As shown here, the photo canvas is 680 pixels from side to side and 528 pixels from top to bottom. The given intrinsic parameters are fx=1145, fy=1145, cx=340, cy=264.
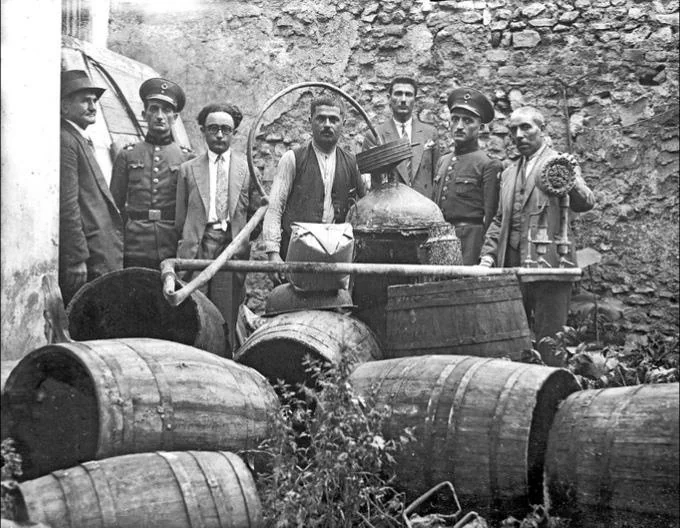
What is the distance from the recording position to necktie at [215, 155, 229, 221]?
843 centimetres

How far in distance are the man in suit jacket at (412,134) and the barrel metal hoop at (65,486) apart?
5.04 meters

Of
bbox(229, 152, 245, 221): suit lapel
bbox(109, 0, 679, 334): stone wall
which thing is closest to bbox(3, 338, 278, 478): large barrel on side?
bbox(229, 152, 245, 221): suit lapel

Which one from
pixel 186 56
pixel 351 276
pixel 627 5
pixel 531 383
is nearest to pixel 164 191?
pixel 351 276

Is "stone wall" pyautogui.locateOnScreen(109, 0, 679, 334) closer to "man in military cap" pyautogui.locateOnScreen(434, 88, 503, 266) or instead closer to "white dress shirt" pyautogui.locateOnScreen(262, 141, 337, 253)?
"man in military cap" pyautogui.locateOnScreen(434, 88, 503, 266)

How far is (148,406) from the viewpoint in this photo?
518cm

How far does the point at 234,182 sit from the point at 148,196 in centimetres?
65

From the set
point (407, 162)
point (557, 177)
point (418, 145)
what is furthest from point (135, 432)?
point (418, 145)

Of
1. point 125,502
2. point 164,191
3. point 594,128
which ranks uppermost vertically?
point 594,128

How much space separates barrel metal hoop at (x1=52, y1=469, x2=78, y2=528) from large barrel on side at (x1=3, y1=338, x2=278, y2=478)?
0.35 m

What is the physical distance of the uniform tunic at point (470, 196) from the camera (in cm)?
861

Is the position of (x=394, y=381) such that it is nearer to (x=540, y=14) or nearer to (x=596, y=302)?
(x=596, y=302)

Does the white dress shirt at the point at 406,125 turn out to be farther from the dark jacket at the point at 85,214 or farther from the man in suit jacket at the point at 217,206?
the dark jacket at the point at 85,214

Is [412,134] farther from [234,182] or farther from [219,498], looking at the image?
Answer: [219,498]

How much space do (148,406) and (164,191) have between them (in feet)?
11.7
